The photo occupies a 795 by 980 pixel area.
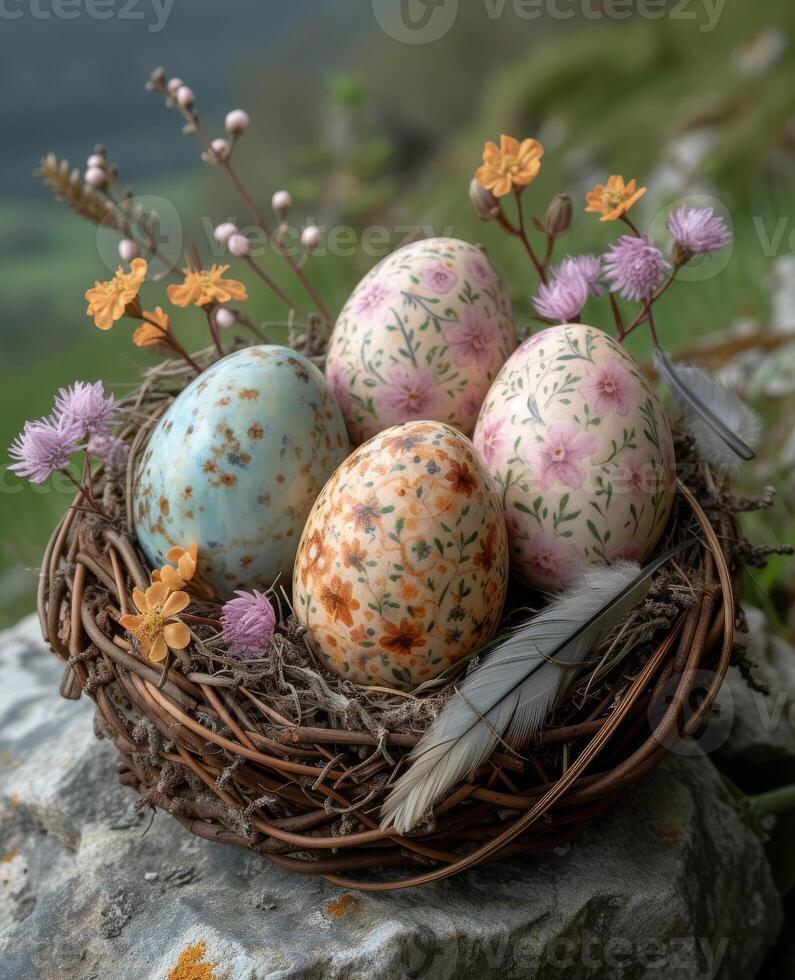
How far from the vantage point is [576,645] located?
0.94 metres

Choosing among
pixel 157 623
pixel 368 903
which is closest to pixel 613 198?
pixel 157 623

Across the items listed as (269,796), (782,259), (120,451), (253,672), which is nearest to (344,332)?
A: (120,451)

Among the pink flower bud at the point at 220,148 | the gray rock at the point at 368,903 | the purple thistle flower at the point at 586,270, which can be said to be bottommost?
the gray rock at the point at 368,903

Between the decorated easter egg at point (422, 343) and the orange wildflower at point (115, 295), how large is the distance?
30 cm

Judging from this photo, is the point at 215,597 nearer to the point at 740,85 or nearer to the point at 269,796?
the point at 269,796

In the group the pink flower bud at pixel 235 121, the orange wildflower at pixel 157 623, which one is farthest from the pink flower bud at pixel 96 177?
the orange wildflower at pixel 157 623

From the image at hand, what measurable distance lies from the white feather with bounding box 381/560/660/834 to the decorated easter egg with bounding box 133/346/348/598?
0.31 meters

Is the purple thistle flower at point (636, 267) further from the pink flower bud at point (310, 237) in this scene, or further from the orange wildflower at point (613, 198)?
the pink flower bud at point (310, 237)

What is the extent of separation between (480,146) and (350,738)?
5168 mm

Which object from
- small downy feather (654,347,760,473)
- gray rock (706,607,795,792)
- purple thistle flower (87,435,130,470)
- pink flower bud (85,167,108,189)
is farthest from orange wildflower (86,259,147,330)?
gray rock (706,607,795,792)

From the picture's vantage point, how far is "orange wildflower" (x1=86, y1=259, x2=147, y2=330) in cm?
106

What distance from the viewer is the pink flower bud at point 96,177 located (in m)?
1.27

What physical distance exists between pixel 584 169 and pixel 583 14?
162cm

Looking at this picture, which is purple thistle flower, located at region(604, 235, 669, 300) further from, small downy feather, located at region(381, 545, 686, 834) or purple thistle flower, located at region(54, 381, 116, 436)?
Result: purple thistle flower, located at region(54, 381, 116, 436)
